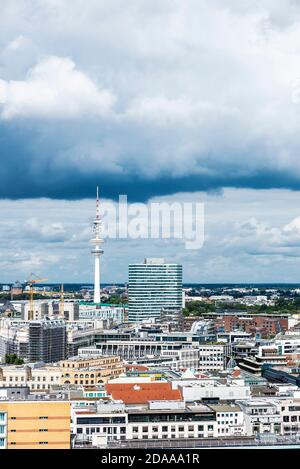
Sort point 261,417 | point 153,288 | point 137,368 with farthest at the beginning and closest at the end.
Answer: point 153,288
point 137,368
point 261,417

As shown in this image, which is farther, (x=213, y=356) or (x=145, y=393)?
(x=213, y=356)

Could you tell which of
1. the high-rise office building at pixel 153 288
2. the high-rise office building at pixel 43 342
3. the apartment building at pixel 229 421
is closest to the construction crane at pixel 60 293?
the high-rise office building at pixel 153 288

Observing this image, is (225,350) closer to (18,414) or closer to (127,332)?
(127,332)

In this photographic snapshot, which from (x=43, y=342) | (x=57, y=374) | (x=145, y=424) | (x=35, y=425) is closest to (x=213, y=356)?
(x=43, y=342)

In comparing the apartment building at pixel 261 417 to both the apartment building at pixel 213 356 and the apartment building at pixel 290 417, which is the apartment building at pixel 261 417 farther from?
the apartment building at pixel 213 356

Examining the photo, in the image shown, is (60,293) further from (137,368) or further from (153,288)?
(137,368)
